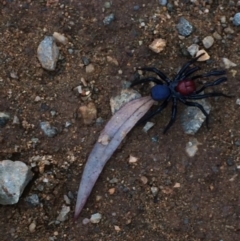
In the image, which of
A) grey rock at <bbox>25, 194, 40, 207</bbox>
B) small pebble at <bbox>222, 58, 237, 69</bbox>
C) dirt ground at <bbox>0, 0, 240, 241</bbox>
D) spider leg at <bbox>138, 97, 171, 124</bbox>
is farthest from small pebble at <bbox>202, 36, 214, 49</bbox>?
grey rock at <bbox>25, 194, 40, 207</bbox>

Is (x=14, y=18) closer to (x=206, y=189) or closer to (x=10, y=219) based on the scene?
(x=10, y=219)

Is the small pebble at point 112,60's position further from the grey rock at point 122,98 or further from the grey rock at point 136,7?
the grey rock at point 136,7

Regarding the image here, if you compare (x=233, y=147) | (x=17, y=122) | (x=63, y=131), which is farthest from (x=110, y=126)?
(x=233, y=147)

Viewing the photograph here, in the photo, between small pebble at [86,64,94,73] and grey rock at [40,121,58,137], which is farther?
small pebble at [86,64,94,73]

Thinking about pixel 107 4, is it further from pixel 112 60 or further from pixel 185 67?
pixel 185 67

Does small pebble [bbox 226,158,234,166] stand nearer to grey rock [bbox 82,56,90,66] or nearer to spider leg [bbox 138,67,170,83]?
spider leg [bbox 138,67,170,83]

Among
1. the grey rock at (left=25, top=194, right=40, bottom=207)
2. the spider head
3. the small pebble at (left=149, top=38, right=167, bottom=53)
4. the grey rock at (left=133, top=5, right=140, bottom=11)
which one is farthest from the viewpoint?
the grey rock at (left=133, top=5, right=140, bottom=11)

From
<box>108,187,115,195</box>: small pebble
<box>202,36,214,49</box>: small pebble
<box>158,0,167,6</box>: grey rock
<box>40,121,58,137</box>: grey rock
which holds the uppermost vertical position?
<box>158,0,167,6</box>: grey rock
